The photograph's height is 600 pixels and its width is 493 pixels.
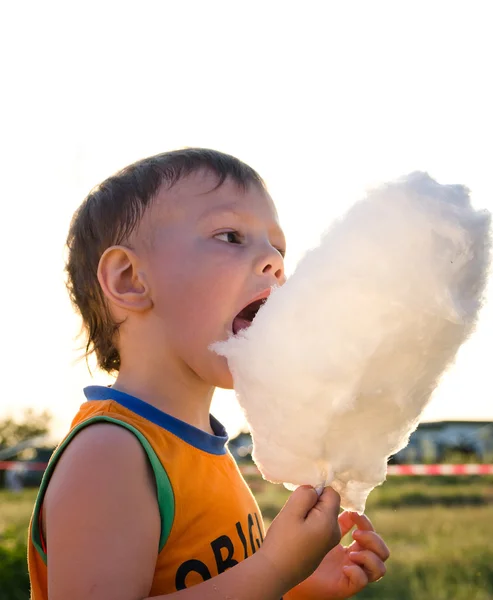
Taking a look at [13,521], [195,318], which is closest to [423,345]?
[195,318]

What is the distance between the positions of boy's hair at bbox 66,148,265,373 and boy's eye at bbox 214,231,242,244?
164 millimetres

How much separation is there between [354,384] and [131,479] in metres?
0.56

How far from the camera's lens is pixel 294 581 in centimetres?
173

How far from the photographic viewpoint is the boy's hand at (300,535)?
171 centimetres

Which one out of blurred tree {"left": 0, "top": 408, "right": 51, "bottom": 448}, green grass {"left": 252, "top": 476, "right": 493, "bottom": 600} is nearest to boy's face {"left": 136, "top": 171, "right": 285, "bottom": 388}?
green grass {"left": 252, "top": 476, "right": 493, "bottom": 600}

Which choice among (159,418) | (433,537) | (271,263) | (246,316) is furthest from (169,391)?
(433,537)

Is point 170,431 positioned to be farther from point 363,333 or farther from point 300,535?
point 363,333

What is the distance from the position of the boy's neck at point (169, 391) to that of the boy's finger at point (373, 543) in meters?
0.57

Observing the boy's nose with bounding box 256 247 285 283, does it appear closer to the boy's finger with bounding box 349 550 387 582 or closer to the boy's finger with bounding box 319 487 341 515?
the boy's finger with bounding box 319 487 341 515

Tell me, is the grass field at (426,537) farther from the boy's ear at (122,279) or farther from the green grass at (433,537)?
the boy's ear at (122,279)

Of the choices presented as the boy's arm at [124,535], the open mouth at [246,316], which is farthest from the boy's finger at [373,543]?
the open mouth at [246,316]

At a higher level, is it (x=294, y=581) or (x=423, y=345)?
(x=423, y=345)

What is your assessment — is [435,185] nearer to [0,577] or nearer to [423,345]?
[423,345]

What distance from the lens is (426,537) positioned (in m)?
5.47
